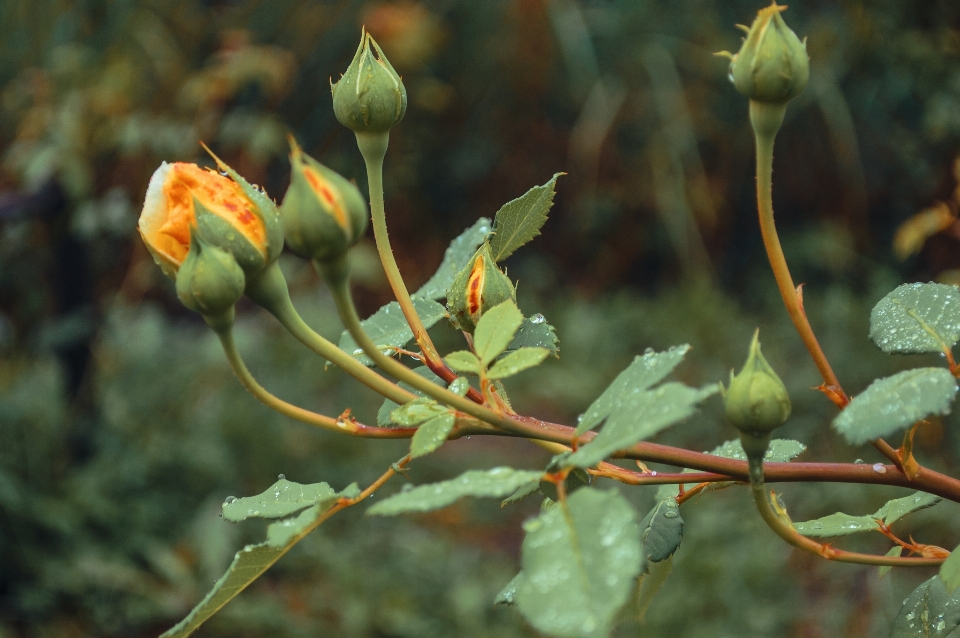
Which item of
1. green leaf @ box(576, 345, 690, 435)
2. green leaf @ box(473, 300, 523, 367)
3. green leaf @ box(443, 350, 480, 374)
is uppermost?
green leaf @ box(473, 300, 523, 367)

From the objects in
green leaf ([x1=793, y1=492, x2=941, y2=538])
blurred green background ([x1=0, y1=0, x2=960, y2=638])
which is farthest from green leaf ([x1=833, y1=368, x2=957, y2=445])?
blurred green background ([x1=0, y1=0, x2=960, y2=638])

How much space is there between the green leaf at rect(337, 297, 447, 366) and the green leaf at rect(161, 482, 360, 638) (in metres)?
0.09

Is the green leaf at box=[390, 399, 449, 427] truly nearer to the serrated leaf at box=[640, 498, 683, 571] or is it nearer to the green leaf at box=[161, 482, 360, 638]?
the green leaf at box=[161, 482, 360, 638]

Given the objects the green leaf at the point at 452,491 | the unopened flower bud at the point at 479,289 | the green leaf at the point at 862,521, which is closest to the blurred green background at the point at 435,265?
the green leaf at the point at 862,521

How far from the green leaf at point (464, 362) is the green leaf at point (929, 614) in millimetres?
231

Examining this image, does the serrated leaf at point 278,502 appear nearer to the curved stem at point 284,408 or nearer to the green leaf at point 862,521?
the curved stem at point 284,408

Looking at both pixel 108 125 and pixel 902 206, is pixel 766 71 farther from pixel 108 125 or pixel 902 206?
pixel 902 206

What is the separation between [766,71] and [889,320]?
13 centimetres

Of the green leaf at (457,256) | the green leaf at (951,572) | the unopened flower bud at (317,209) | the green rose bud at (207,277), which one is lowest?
the green leaf at (951,572)

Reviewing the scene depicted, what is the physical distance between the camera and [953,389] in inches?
12.5

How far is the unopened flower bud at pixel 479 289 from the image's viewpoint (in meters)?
0.43

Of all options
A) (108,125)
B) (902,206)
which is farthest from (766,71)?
(902,206)

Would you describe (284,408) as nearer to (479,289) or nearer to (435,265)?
(479,289)

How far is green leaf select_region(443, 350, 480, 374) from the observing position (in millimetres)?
370
